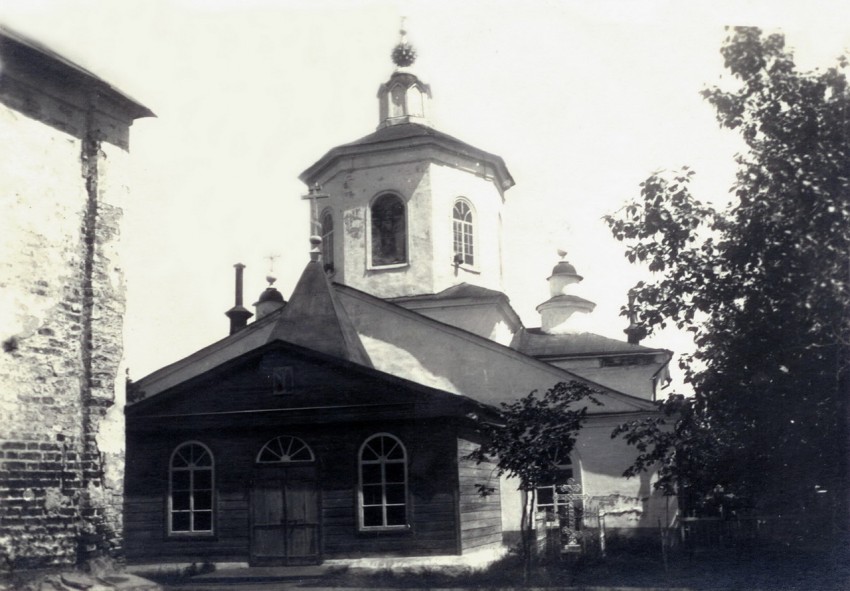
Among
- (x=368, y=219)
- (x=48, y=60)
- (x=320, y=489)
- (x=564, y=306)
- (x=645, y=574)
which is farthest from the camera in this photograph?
(x=564, y=306)

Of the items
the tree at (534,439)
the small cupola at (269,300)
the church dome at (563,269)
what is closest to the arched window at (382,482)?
the tree at (534,439)

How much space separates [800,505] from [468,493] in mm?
5229

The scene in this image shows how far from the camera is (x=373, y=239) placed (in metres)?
22.1

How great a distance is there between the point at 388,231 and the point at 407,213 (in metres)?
0.60

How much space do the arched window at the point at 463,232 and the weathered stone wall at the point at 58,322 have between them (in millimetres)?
10825

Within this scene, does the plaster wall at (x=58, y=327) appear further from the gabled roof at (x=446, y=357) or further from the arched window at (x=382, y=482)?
the gabled roof at (x=446, y=357)

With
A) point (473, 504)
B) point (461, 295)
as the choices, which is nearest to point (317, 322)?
point (461, 295)

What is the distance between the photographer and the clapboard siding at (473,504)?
1566 centimetres

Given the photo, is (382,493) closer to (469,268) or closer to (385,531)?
(385,531)

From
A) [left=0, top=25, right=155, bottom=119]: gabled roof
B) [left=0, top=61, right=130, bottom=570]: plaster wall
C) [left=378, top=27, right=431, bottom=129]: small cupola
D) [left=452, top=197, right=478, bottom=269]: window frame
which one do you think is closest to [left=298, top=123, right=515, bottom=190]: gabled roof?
[left=378, top=27, right=431, bottom=129]: small cupola

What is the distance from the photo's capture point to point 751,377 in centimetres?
1205

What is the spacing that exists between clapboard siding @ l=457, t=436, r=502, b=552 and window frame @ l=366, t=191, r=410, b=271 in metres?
6.10

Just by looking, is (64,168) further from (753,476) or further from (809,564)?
(809,564)

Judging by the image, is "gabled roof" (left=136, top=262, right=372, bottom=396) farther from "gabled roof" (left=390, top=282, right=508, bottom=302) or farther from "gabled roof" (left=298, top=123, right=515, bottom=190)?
"gabled roof" (left=298, top=123, right=515, bottom=190)
